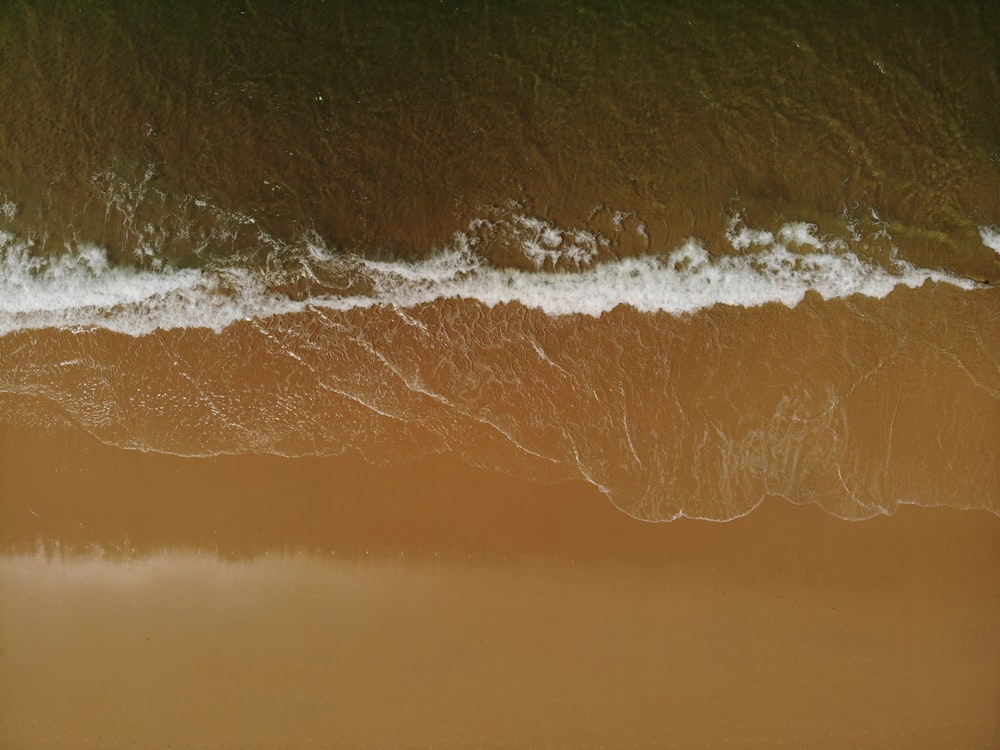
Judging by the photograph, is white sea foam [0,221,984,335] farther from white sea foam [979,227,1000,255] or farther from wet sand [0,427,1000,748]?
wet sand [0,427,1000,748]

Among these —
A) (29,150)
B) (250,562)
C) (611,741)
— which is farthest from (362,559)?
(29,150)

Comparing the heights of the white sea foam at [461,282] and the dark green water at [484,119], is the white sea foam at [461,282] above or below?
below

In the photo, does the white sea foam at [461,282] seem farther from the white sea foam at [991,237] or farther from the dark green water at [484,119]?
the dark green water at [484,119]

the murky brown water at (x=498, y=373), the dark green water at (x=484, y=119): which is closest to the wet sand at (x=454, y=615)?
the murky brown water at (x=498, y=373)

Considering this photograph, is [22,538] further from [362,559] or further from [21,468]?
[362,559]

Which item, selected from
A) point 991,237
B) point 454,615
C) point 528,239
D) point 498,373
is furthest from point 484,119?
point 991,237

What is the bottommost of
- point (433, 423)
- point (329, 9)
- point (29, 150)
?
point (433, 423)

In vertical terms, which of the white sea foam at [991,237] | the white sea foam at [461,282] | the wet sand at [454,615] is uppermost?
the white sea foam at [991,237]
